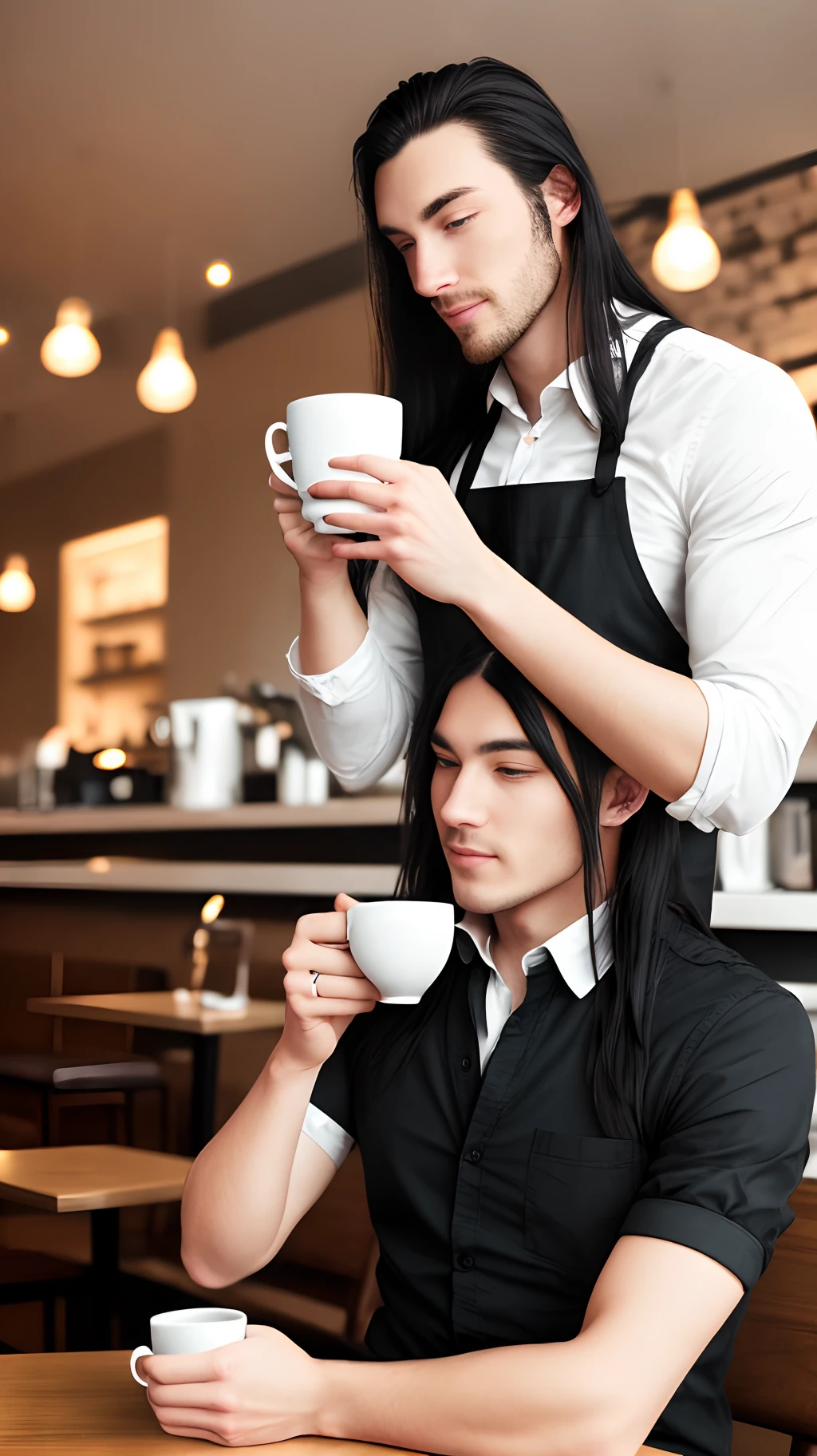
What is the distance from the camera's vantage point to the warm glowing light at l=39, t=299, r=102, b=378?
446 cm

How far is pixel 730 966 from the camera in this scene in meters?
1.20

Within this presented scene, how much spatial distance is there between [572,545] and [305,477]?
0.28 meters

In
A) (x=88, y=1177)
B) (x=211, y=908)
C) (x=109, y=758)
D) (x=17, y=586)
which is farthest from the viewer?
(x=17, y=586)

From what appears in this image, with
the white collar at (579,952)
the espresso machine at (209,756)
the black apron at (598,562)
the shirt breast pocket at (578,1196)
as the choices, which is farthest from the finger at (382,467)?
the espresso machine at (209,756)

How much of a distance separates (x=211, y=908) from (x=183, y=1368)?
Answer: 295 centimetres

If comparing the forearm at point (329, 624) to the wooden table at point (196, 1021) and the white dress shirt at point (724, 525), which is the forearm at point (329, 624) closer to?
the white dress shirt at point (724, 525)

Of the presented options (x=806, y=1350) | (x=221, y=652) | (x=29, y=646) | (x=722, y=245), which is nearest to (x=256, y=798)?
(x=221, y=652)

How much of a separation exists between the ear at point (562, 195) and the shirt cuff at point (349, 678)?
1.46 ft

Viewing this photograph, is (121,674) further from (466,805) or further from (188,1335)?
(188,1335)

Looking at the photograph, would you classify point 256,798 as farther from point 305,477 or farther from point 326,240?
point 305,477

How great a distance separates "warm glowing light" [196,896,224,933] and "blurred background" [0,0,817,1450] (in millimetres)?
33

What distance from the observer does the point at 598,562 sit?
48.4 inches

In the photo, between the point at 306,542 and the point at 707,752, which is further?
the point at 306,542

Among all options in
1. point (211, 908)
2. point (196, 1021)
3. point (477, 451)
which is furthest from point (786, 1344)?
point (211, 908)
